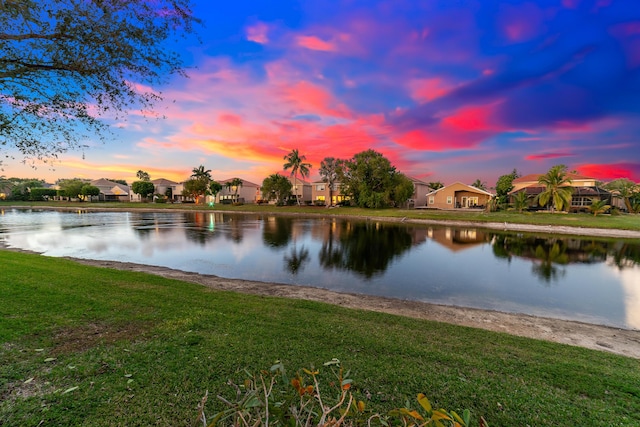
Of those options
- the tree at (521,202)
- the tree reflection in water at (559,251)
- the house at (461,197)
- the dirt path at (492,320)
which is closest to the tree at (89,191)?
the house at (461,197)

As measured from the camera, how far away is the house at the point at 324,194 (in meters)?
72.5

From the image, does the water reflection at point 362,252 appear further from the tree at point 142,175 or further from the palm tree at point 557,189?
the tree at point 142,175

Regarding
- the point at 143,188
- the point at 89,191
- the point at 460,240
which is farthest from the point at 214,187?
A: the point at 460,240

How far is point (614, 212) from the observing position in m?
40.1

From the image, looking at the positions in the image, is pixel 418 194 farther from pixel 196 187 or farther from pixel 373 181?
pixel 196 187

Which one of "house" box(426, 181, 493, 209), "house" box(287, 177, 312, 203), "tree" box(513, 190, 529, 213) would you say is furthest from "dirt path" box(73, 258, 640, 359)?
"house" box(287, 177, 312, 203)

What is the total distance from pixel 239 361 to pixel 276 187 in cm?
6658

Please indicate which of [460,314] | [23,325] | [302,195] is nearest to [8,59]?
[23,325]

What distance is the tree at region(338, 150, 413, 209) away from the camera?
56.3m

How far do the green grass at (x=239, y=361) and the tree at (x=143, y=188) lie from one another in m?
92.1

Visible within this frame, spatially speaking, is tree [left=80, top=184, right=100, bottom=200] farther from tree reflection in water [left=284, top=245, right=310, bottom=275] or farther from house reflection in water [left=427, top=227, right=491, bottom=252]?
house reflection in water [left=427, top=227, right=491, bottom=252]

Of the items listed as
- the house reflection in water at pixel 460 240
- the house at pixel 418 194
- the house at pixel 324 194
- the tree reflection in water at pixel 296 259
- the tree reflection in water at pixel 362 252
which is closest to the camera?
the tree reflection in water at pixel 296 259

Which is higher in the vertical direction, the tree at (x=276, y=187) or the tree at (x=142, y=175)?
the tree at (x=142, y=175)

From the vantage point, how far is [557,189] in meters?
43.4
